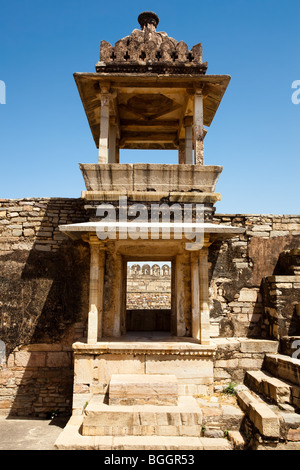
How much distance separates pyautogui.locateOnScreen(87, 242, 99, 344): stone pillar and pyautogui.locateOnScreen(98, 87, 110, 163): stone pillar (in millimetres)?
1795

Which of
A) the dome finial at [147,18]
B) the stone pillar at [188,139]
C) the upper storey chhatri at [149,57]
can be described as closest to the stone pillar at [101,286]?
the stone pillar at [188,139]

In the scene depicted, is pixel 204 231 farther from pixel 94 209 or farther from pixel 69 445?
pixel 69 445

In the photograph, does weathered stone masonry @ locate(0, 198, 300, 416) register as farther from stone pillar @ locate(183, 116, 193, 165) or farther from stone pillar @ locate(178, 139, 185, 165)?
stone pillar @ locate(178, 139, 185, 165)

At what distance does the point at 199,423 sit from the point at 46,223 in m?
4.94

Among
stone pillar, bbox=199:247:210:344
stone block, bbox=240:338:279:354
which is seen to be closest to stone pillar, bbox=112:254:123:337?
stone pillar, bbox=199:247:210:344

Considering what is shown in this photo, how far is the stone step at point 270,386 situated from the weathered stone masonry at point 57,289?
2.80 feet

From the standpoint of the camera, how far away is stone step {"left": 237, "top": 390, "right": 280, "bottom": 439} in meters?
4.12

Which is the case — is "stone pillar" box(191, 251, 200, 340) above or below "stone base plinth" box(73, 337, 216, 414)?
above

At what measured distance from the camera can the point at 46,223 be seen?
7.00m

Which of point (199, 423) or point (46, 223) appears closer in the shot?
point (199, 423)

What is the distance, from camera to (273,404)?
Answer: 15.8ft

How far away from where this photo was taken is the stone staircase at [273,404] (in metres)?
4.16

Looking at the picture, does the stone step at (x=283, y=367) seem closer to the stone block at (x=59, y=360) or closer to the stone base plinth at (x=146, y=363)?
the stone base plinth at (x=146, y=363)
